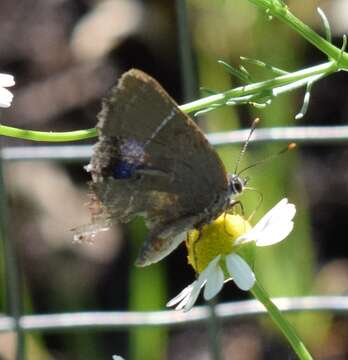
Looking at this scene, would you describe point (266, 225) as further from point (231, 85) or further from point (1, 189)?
point (231, 85)

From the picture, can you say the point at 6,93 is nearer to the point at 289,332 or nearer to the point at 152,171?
the point at 152,171

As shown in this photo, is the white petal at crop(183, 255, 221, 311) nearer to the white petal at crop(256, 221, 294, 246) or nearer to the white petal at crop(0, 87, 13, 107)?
the white petal at crop(256, 221, 294, 246)

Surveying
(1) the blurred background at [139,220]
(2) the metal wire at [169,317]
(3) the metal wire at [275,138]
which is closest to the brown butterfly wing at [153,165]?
(3) the metal wire at [275,138]

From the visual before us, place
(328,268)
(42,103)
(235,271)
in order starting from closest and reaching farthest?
(235,271)
(328,268)
(42,103)

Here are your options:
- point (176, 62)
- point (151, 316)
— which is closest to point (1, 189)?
point (151, 316)

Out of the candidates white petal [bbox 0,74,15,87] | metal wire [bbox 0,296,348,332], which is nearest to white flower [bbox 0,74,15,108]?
white petal [bbox 0,74,15,87]

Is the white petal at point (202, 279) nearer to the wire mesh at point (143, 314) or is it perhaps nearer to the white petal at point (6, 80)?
the white petal at point (6, 80)
